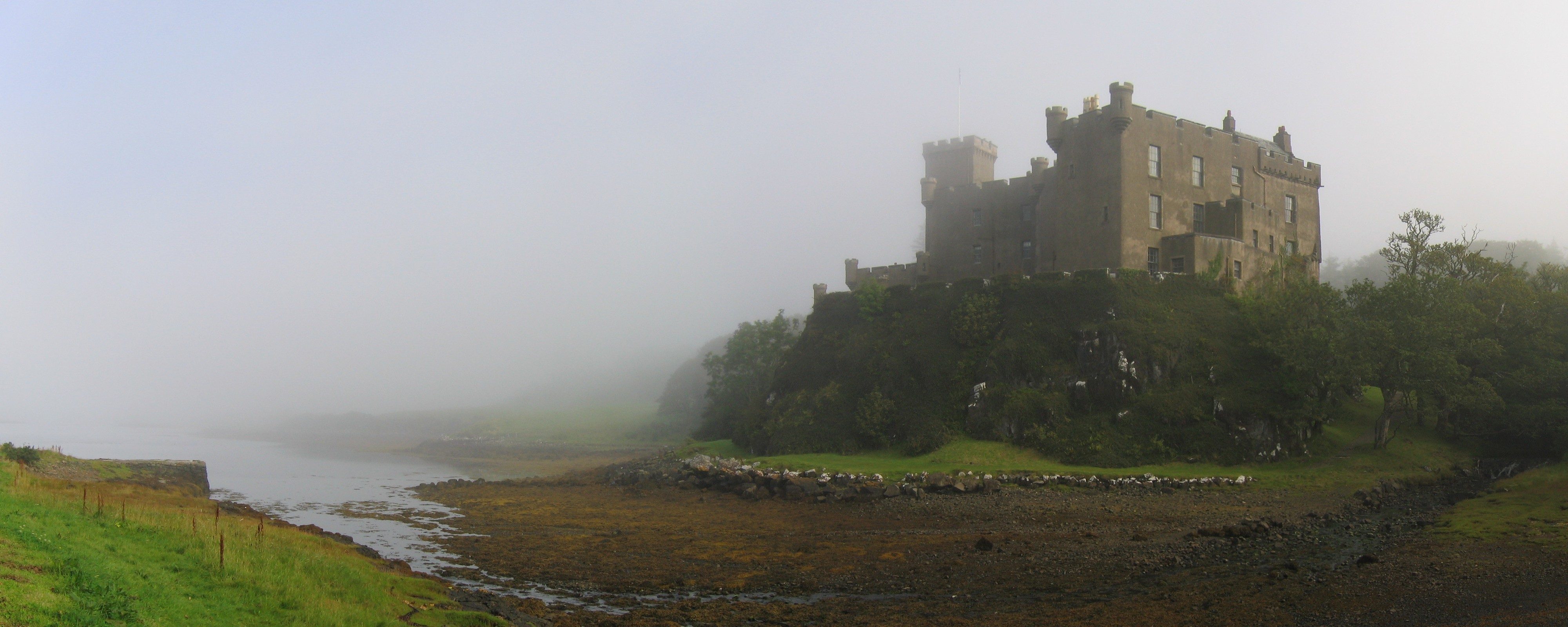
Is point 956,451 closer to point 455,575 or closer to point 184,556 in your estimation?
Result: point 455,575

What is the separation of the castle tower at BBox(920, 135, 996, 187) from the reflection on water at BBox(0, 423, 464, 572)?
40.1m

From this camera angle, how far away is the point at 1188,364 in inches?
1628

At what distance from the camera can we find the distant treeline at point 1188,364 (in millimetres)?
37781

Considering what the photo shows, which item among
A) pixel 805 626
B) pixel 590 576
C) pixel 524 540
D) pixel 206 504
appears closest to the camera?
pixel 805 626

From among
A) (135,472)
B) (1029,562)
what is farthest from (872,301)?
(135,472)

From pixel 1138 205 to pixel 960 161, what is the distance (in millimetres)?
21071

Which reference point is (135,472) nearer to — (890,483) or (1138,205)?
(890,483)

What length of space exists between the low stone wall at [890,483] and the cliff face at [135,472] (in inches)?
825

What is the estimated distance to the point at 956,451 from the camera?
133 ft

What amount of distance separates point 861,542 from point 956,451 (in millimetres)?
15499

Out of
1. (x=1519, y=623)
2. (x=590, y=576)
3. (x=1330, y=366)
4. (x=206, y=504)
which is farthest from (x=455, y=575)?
(x=1330, y=366)

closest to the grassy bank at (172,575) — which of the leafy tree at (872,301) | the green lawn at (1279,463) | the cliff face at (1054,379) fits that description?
the green lawn at (1279,463)

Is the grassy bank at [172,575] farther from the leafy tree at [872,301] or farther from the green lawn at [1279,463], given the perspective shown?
the leafy tree at [872,301]

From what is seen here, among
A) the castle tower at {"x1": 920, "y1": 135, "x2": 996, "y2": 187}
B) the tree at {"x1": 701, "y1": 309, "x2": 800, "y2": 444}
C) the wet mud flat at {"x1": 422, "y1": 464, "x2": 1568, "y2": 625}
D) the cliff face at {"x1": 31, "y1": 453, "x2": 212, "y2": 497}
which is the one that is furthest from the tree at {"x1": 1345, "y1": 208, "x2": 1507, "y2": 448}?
the cliff face at {"x1": 31, "y1": 453, "x2": 212, "y2": 497}
